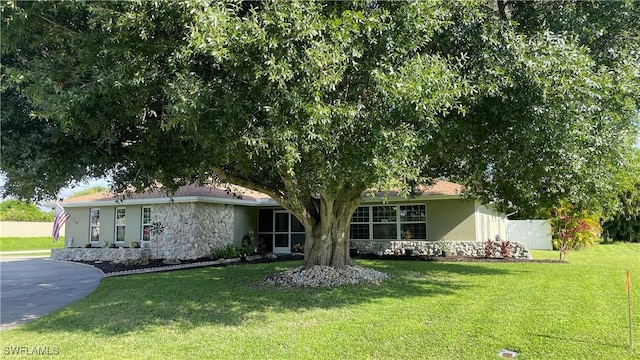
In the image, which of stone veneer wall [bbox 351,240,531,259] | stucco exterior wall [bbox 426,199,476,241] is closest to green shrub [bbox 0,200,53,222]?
stone veneer wall [bbox 351,240,531,259]

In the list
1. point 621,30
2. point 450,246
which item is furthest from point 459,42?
point 450,246

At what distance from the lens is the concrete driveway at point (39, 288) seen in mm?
9266

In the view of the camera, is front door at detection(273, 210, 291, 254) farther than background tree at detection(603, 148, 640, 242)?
No

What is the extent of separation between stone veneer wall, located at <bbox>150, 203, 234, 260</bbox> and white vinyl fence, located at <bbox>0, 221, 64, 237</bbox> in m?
23.1

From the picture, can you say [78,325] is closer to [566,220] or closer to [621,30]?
[621,30]

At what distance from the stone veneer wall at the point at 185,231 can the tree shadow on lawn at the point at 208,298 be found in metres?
4.23

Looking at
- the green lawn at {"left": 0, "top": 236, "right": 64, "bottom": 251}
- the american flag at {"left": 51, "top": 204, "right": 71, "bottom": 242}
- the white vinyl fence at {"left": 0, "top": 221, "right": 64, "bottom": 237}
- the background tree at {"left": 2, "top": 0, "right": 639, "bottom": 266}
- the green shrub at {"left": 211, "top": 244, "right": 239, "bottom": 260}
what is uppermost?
the background tree at {"left": 2, "top": 0, "right": 639, "bottom": 266}

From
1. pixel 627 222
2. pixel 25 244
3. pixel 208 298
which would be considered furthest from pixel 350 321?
pixel 25 244

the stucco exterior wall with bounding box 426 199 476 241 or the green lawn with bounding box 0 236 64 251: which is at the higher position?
the stucco exterior wall with bounding box 426 199 476 241

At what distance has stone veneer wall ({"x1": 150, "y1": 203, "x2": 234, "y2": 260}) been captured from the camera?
60.0ft

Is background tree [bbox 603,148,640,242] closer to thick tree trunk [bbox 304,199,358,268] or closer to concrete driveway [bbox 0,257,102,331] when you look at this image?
thick tree trunk [bbox 304,199,358,268]

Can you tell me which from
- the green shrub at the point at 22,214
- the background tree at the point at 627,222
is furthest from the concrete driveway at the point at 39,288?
the background tree at the point at 627,222

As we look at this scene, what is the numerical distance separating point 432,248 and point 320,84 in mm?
14656

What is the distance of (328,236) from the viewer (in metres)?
12.1
